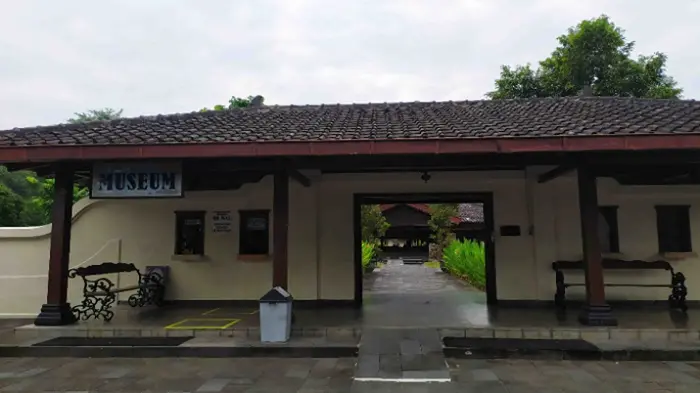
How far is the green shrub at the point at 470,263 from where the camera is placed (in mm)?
12172

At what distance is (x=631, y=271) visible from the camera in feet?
27.2

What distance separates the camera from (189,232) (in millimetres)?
9102

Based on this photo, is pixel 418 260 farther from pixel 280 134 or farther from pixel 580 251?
pixel 280 134

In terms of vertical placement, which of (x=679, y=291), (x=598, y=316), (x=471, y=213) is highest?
(x=471, y=213)

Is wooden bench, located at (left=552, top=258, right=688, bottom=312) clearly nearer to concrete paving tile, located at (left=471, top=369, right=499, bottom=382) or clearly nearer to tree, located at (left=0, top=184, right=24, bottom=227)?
concrete paving tile, located at (left=471, top=369, right=499, bottom=382)

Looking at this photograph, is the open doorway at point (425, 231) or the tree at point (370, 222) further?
the tree at point (370, 222)

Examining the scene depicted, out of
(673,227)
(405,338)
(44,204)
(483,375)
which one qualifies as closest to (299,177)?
(405,338)

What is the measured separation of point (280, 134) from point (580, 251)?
5878mm

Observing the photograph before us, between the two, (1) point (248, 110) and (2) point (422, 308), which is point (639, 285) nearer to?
(2) point (422, 308)

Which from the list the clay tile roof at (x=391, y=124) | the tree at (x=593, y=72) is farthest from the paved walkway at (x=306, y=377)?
the tree at (x=593, y=72)

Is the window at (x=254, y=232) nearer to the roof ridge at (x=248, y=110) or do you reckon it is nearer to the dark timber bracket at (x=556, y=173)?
the roof ridge at (x=248, y=110)

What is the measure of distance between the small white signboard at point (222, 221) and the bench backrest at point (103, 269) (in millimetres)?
1634

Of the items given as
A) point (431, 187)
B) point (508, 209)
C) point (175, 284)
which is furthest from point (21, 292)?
point (508, 209)

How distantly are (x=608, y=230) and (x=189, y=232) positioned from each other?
7986 mm
